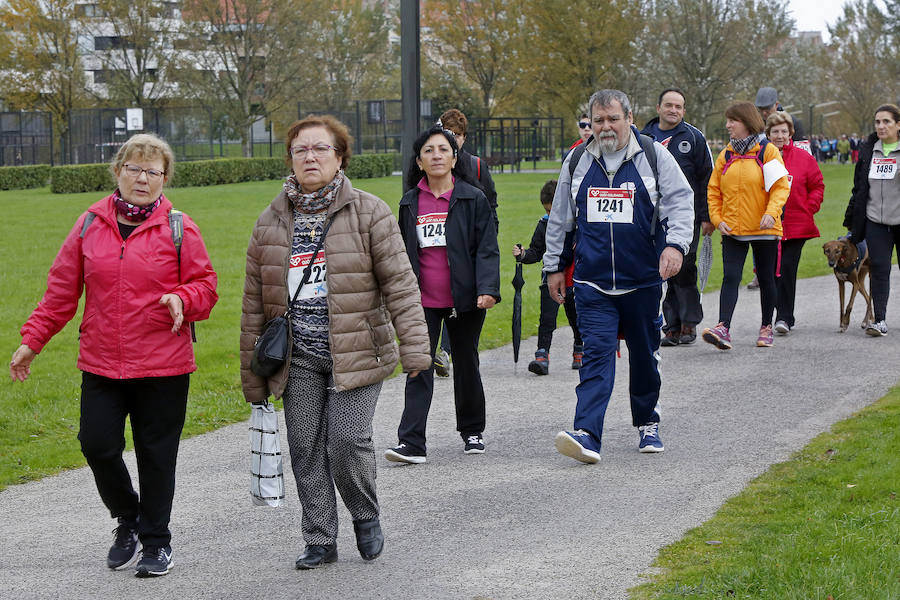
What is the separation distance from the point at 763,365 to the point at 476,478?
13.4ft

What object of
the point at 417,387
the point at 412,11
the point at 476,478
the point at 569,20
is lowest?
the point at 476,478

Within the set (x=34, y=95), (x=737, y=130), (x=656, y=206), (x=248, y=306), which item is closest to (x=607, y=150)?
(x=656, y=206)

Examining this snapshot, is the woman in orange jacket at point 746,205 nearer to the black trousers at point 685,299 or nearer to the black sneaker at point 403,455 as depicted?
the black trousers at point 685,299

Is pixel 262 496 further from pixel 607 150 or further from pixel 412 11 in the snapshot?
pixel 412 11

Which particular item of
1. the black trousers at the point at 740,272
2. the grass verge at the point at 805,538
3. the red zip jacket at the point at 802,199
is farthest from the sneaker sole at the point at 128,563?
the red zip jacket at the point at 802,199

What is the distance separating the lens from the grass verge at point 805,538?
4.39m

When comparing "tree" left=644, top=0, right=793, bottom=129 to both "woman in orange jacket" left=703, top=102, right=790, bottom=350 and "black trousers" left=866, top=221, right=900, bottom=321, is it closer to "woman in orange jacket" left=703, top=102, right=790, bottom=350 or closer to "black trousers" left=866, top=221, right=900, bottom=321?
"black trousers" left=866, top=221, right=900, bottom=321

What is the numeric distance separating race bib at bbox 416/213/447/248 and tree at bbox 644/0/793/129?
135 ft

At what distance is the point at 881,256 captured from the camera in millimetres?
11125

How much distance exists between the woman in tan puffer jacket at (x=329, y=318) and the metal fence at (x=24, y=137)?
48.4 m

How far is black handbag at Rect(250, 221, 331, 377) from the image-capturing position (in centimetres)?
479

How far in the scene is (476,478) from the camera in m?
6.43

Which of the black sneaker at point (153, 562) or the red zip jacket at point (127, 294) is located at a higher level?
the red zip jacket at point (127, 294)

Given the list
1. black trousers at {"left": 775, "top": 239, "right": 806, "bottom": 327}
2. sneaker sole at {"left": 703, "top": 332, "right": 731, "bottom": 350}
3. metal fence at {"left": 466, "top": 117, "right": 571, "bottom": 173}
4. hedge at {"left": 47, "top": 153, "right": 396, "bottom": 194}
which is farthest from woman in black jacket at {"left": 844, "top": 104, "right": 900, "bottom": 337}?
metal fence at {"left": 466, "top": 117, "right": 571, "bottom": 173}
